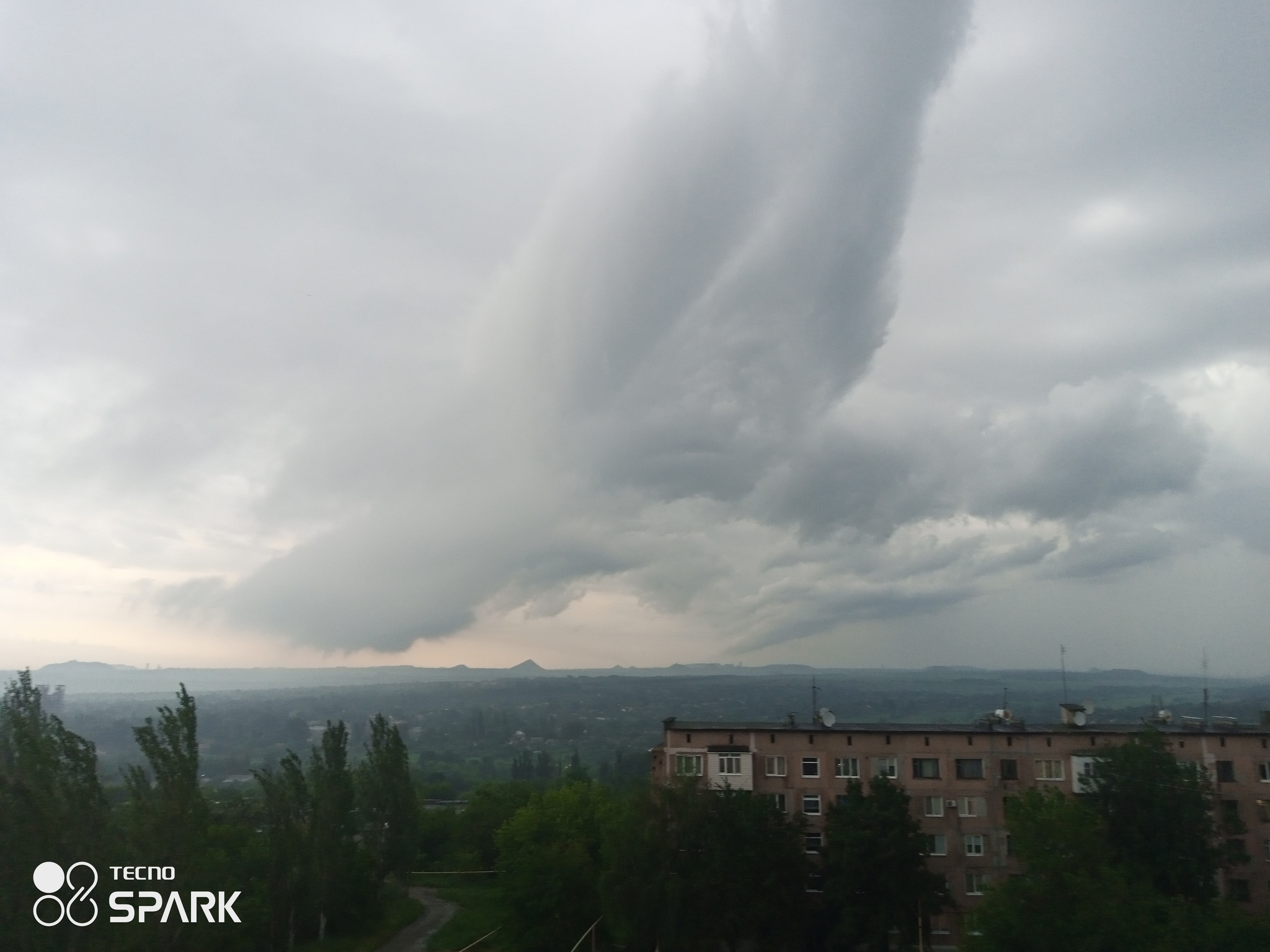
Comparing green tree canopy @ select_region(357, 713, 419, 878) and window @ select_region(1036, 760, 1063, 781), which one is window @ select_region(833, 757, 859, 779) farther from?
green tree canopy @ select_region(357, 713, 419, 878)

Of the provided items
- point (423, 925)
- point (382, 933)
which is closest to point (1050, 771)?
point (423, 925)

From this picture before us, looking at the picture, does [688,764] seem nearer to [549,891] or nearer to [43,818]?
[549,891]

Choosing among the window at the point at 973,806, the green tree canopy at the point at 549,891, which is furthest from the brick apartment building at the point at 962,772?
the green tree canopy at the point at 549,891

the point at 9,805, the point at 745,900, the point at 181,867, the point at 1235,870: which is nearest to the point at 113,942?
the point at 181,867

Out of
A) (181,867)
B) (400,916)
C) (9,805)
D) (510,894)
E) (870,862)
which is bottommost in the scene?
(400,916)

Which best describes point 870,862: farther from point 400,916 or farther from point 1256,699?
point 1256,699

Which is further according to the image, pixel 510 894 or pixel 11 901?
pixel 510 894

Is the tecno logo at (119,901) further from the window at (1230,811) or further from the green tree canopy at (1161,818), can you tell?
the window at (1230,811)
